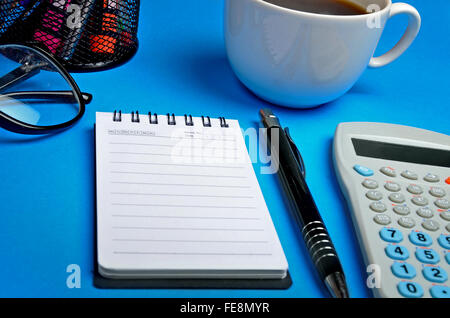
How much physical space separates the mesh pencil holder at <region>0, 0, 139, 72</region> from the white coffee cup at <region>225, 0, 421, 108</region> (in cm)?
13

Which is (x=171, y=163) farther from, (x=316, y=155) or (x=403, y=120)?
(x=403, y=120)

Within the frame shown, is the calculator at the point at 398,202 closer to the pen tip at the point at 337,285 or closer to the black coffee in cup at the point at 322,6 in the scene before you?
the pen tip at the point at 337,285

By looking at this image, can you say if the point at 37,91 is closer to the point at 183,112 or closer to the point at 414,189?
the point at 183,112

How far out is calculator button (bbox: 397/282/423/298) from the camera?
321 millimetres

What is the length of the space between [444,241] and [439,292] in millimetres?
54

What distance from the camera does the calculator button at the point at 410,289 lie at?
321 mm

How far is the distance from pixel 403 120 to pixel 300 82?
0.16 meters

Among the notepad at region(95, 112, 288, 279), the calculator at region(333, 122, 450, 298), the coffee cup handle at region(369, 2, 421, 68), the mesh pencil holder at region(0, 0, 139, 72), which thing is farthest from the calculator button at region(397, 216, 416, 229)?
the mesh pencil holder at region(0, 0, 139, 72)

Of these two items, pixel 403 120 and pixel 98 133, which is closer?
pixel 98 133

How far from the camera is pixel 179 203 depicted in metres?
0.37

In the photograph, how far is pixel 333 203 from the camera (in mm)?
422

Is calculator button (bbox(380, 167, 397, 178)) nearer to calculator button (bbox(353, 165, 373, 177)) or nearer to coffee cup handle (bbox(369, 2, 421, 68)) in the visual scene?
calculator button (bbox(353, 165, 373, 177))

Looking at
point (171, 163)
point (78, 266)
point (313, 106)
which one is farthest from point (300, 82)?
point (78, 266)

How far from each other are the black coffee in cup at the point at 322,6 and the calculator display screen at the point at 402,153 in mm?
150
